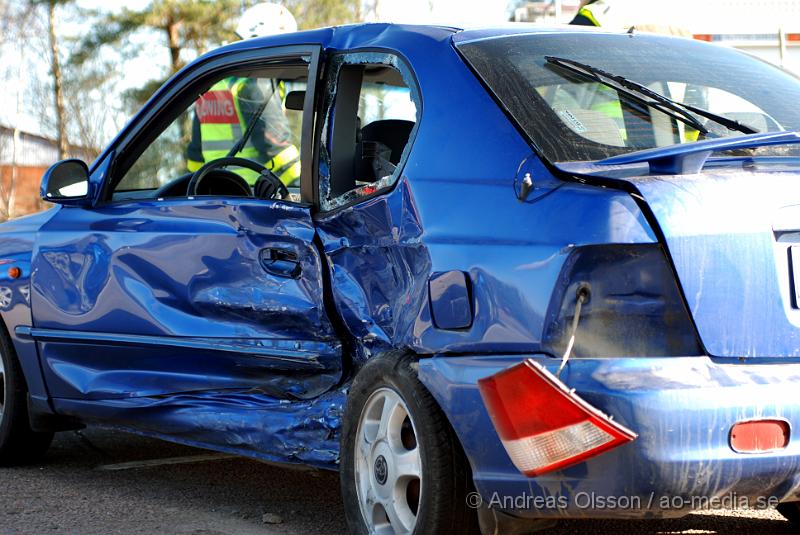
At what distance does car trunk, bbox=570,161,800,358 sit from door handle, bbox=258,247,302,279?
1.33 metres

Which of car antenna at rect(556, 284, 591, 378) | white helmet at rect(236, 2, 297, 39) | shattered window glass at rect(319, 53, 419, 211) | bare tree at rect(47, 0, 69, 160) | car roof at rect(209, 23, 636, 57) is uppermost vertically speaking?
car roof at rect(209, 23, 636, 57)

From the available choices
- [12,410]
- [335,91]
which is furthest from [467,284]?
[12,410]

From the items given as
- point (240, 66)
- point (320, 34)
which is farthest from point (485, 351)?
point (240, 66)

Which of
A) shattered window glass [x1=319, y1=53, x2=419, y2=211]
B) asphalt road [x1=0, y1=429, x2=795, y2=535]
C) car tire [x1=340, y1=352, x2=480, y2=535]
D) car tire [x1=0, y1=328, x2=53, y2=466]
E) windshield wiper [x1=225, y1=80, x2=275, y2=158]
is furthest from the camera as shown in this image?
windshield wiper [x1=225, y1=80, x2=275, y2=158]

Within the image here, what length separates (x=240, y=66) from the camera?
14.4ft

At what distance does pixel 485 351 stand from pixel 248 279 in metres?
1.22

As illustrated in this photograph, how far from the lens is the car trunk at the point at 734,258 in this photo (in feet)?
9.29

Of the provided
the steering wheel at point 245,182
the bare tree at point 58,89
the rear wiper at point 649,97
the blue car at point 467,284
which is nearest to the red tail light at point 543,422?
the blue car at point 467,284

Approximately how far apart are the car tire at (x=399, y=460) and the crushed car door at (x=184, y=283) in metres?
0.37

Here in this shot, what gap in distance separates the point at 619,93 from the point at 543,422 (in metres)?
1.08

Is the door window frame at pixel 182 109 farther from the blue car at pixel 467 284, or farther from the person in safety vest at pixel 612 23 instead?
the person in safety vest at pixel 612 23

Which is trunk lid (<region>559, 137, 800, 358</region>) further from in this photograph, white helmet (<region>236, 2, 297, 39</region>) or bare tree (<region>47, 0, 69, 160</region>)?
bare tree (<region>47, 0, 69, 160</region>)

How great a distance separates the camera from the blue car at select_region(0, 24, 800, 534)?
2.80 m

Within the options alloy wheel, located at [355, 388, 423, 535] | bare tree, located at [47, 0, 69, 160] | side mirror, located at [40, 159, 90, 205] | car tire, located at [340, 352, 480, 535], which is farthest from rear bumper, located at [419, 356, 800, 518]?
bare tree, located at [47, 0, 69, 160]
